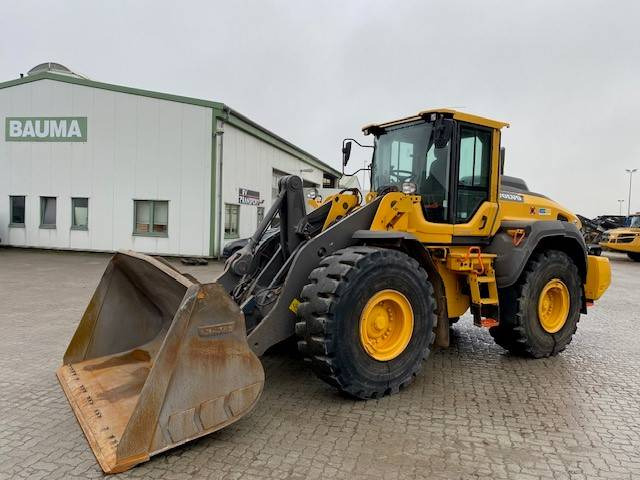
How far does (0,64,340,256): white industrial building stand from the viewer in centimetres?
1545

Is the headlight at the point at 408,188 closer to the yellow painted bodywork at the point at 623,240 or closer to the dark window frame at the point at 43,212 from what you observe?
the dark window frame at the point at 43,212

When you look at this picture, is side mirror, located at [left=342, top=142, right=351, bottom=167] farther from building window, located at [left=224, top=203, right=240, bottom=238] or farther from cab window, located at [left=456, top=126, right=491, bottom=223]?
building window, located at [left=224, top=203, right=240, bottom=238]

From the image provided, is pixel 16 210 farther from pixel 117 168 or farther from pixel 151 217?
pixel 151 217

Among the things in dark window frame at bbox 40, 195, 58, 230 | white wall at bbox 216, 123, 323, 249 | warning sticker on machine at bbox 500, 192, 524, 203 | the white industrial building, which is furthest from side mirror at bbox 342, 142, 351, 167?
dark window frame at bbox 40, 195, 58, 230

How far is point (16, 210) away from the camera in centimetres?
1709

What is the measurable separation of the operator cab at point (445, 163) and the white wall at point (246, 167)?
11199mm

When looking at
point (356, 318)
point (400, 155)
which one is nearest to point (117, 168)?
point (400, 155)

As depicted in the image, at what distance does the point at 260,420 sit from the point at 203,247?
1238 cm

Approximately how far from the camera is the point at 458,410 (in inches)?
154

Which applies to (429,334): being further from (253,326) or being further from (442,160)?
(442,160)

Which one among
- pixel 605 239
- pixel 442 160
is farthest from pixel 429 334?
pixel 605 239

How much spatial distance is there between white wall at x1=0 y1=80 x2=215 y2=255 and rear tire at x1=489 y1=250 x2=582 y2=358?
1162cm

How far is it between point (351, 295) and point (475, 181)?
2.40 meters

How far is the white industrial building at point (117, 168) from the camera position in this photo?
1545cm
